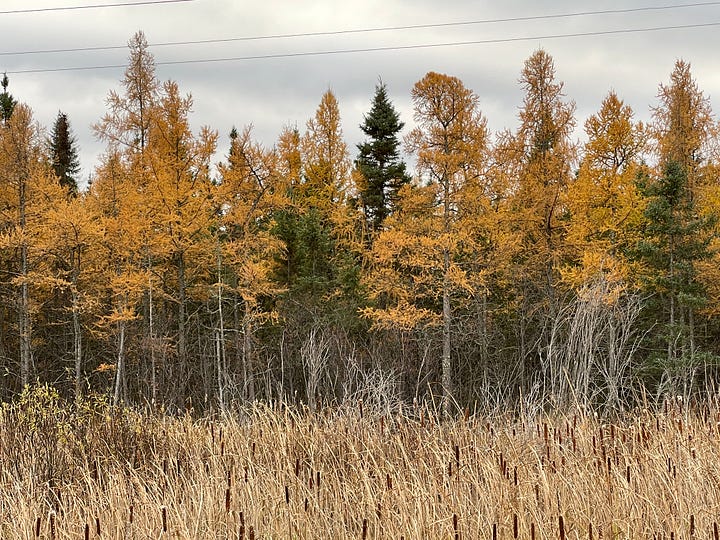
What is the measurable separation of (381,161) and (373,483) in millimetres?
22807

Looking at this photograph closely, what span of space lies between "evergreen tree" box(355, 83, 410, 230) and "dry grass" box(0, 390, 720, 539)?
20.3 m

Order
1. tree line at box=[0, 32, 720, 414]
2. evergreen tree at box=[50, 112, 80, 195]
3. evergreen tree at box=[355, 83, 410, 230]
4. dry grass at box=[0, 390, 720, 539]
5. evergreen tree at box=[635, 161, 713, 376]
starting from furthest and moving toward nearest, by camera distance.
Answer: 1. evergreen tree at box=[50, 112, 80, 195]
2. evergreen tree at box=[355, 83, 410, 230]
3. evergreen tree at box=[635, 161, 713, 376]
4. tree line at box=[0, 32, 720, 414]
5. dry grass at box=[0, 390, 720, 539]

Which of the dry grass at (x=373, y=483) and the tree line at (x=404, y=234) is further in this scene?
the tree line at (x=404, y=234)

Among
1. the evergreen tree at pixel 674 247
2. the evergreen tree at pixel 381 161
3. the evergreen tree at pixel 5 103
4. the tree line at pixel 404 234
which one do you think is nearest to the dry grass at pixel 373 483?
the tree line at pixel 404 234

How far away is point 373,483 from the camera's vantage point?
183 inches

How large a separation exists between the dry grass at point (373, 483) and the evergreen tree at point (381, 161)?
20269 millimetres

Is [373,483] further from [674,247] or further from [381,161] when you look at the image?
[381,161]

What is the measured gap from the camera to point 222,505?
13.7 feet

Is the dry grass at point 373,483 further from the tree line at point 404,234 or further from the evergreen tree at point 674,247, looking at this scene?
the evergreen tree at point 674,247

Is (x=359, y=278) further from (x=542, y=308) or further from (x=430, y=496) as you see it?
(x=430, y=496)

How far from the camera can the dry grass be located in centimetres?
363

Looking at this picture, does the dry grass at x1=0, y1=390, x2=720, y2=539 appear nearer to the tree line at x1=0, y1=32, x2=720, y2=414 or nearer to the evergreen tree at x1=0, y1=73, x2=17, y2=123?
the tree line at x1=0, y1=32, x2=720, y2=414

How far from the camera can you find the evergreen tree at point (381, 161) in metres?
26.2

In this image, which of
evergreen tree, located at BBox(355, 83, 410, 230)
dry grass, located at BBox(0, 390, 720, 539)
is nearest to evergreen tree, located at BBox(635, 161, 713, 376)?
evergreen tree, located at BBox(355, 83, 410, 230)
